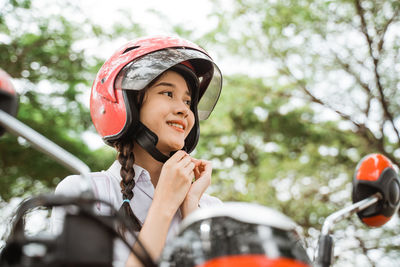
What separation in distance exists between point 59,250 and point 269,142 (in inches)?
419

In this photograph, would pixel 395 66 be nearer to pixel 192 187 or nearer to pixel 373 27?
pixel 373 27

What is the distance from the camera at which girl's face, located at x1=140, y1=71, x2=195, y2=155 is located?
219 centimetres

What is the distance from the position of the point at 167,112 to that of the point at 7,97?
1299 mm

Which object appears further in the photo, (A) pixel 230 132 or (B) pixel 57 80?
(A) pixel 230 132

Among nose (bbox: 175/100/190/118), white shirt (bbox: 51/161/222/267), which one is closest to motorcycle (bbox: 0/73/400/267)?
white shirt (bbox: 51/161/222/267)

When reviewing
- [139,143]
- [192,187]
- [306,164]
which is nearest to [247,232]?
[192,187]

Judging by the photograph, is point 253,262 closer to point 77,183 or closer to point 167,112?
point 77,183

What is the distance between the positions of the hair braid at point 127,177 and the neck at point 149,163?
58 millimetres

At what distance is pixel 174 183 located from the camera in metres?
1.90

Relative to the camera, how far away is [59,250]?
27.7 inches

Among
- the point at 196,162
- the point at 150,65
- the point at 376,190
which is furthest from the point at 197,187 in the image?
the point at 376,190

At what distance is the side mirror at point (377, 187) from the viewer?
1633mm

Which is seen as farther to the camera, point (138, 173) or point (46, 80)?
point (46, 80)

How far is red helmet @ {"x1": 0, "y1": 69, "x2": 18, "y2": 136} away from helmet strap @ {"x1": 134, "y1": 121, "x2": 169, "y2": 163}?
123 centimetres
